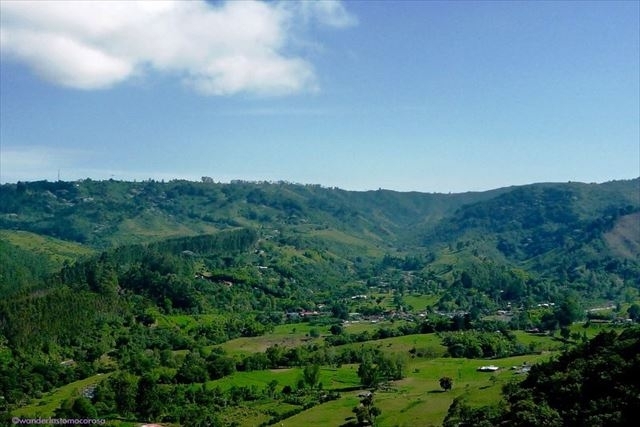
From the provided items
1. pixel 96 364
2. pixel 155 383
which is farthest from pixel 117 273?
pixel 155 383

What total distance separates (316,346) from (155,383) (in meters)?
37.6

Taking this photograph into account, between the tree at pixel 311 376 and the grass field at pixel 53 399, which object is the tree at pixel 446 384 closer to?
the tree at pixel 311 376

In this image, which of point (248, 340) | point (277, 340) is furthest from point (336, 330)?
point (248, 340)

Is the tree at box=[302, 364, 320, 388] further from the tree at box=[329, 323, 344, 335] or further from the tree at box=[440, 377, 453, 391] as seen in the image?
the tree at box=[329, 323, 344, 335]

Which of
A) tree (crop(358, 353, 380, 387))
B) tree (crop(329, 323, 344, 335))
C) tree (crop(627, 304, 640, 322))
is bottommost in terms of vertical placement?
tree (crop(329, 323, 344, 335))

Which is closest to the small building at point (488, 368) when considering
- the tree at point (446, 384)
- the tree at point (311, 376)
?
the tree at point (446, 384)

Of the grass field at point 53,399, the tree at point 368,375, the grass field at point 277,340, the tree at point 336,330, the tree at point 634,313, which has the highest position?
the tree at point 634,313

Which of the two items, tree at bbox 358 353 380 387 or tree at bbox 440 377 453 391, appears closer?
tree at bbox 440 377 453 391

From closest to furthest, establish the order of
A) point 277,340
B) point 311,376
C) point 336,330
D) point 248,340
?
1. point 311,376
2. point 277,340
3. point 248,340
4. point 336,330

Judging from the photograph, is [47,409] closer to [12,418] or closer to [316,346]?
[12,418]

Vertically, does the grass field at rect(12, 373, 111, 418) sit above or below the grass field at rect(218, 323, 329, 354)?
below

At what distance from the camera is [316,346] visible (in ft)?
382

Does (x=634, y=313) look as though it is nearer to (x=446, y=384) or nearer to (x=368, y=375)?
(x=446, y=384)

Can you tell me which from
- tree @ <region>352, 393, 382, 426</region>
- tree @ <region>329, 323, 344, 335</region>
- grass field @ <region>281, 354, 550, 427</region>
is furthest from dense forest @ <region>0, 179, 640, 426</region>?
grass field @ <region>281, 354, 550, 427</region>
